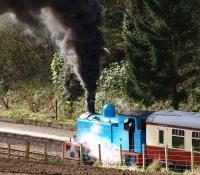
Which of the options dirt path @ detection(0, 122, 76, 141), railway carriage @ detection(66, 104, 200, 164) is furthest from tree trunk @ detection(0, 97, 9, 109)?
railway carriage @ detection(66, 104, 200, 164)

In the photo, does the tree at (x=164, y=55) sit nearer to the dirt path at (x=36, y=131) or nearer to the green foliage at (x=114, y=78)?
the dirt path at (x=36, y=131)

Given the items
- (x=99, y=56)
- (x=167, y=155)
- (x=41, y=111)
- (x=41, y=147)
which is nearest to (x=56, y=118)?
(x=41, y=111)

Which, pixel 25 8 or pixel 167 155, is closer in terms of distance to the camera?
pixel 25 8

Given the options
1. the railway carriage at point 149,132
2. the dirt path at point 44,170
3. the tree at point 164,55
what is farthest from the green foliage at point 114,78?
the dirt path at point 44,170

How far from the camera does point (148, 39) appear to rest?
24.8m

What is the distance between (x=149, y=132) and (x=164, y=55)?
25.7 feet

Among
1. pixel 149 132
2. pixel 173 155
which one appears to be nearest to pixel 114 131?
pixel 149 132

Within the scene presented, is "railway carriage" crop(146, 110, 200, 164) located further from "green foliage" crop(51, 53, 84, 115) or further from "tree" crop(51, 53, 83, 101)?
"tree" crop(51, 53, 83, 101)

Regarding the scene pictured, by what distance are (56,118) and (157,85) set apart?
9.36 metres

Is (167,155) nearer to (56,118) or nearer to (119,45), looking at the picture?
(56,118)

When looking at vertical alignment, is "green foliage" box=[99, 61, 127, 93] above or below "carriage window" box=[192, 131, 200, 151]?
above

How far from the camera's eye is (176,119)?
17.2 metres

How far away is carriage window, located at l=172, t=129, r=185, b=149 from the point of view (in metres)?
17.0

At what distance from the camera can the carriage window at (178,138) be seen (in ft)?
55.8
